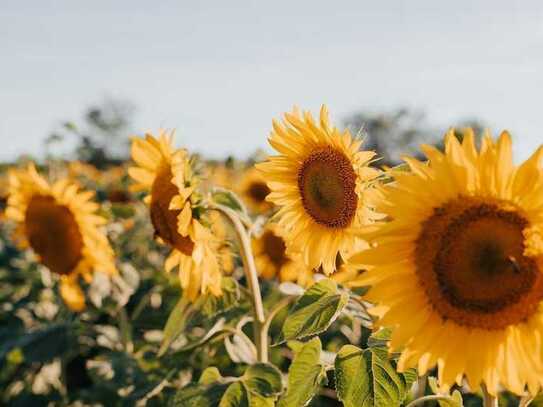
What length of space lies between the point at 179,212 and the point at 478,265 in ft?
3.64

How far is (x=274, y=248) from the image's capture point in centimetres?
523

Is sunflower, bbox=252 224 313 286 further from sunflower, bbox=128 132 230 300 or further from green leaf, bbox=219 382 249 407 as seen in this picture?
green leaf, bbox=219 382 249 407

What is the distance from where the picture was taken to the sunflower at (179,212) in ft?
7.45

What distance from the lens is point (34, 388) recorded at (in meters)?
4.22

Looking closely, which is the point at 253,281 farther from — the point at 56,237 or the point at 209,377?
the point at 56,237

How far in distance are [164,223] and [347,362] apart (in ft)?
3.03

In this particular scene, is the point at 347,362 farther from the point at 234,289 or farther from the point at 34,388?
the point at 34,388

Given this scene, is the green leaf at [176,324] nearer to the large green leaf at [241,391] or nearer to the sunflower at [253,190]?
the large green leaf at [241,391]

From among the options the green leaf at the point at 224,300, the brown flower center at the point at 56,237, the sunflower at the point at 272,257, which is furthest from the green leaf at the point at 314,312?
the sunflower at the point at 272,257

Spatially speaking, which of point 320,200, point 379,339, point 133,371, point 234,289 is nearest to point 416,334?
point 379,339

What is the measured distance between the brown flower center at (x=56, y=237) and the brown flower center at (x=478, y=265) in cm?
258

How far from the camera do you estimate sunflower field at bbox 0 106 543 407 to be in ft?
4.85

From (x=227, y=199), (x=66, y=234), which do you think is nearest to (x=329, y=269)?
(x=227, y=199)

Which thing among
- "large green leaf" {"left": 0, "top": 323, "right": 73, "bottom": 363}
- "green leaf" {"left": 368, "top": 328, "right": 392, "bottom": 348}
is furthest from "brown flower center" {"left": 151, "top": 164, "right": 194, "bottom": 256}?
"large green leaf" {"left": 0, "top": 323, "right": 73, "bottom": 363}
